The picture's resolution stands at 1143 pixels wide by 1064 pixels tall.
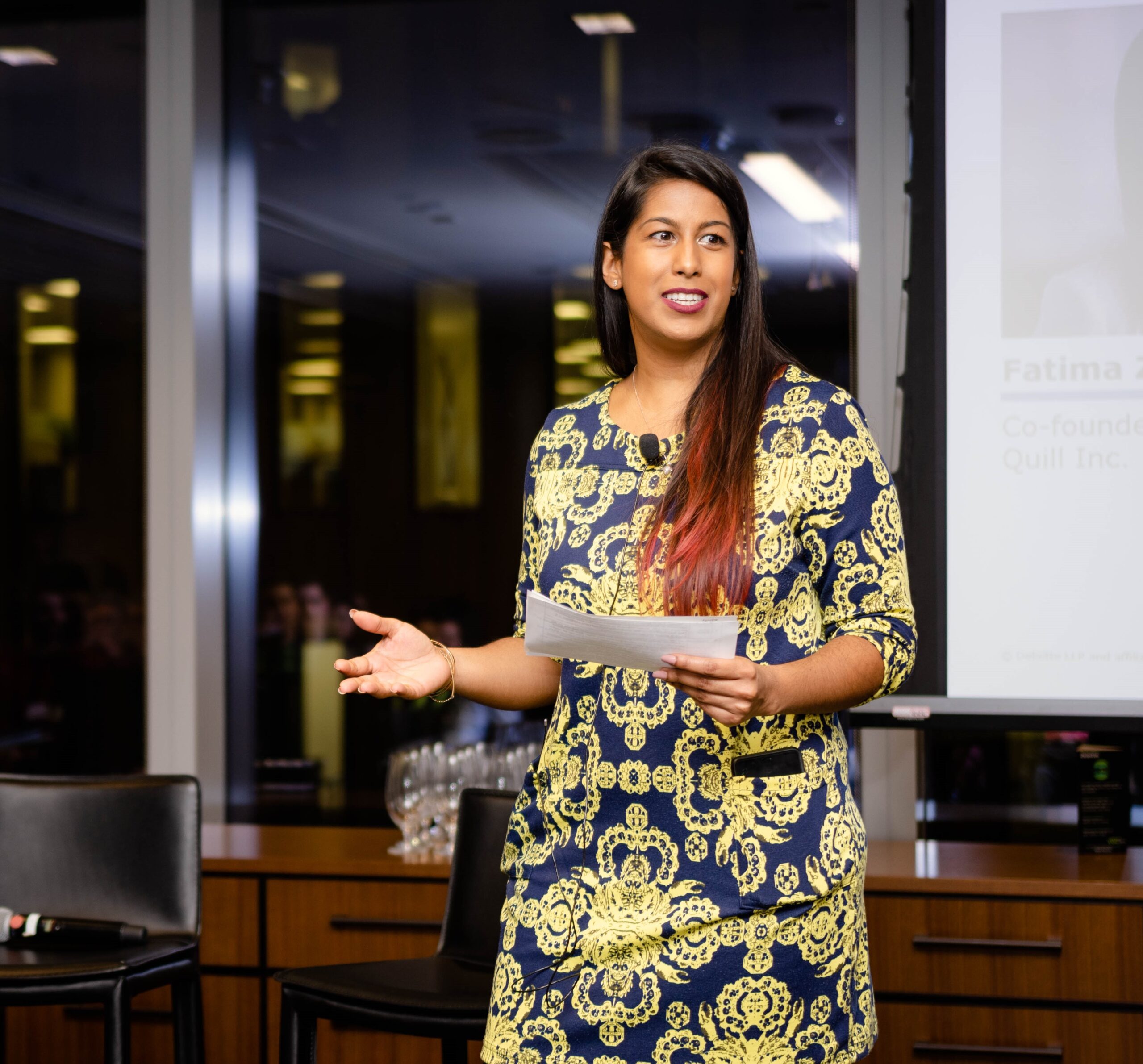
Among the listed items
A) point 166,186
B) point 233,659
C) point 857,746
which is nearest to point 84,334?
point 166,186

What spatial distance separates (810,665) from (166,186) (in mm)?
2743

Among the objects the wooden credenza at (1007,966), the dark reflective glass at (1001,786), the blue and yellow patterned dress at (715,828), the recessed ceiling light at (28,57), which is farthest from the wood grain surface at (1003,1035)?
the recessed ceiling light at (28,57)

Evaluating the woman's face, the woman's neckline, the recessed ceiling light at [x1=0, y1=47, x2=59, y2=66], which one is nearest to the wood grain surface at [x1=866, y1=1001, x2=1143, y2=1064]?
the woman's neckline

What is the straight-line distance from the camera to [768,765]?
1407 millimetres

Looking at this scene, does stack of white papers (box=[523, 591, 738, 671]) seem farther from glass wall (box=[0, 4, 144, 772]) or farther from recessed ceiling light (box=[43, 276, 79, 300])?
recessed ceiling light (box=[43, 276, 79, 300])

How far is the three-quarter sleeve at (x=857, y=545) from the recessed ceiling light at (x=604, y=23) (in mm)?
2347

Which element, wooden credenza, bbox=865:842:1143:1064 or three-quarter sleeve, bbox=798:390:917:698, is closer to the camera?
three-quarter sleeve, bbox=798:390:917:698

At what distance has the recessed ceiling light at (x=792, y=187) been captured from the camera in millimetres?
3285

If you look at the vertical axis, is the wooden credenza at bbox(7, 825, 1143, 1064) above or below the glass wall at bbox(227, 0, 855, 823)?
below

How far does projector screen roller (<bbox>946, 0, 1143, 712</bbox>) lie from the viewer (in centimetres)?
269

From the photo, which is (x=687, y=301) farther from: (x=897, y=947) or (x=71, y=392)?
(x=71, y=392)

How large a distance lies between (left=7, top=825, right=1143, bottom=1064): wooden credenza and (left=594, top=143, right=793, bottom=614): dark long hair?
135cm

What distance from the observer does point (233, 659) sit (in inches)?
144

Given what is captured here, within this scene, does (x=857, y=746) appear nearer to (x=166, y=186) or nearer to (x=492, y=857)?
(x=492, y=857)
